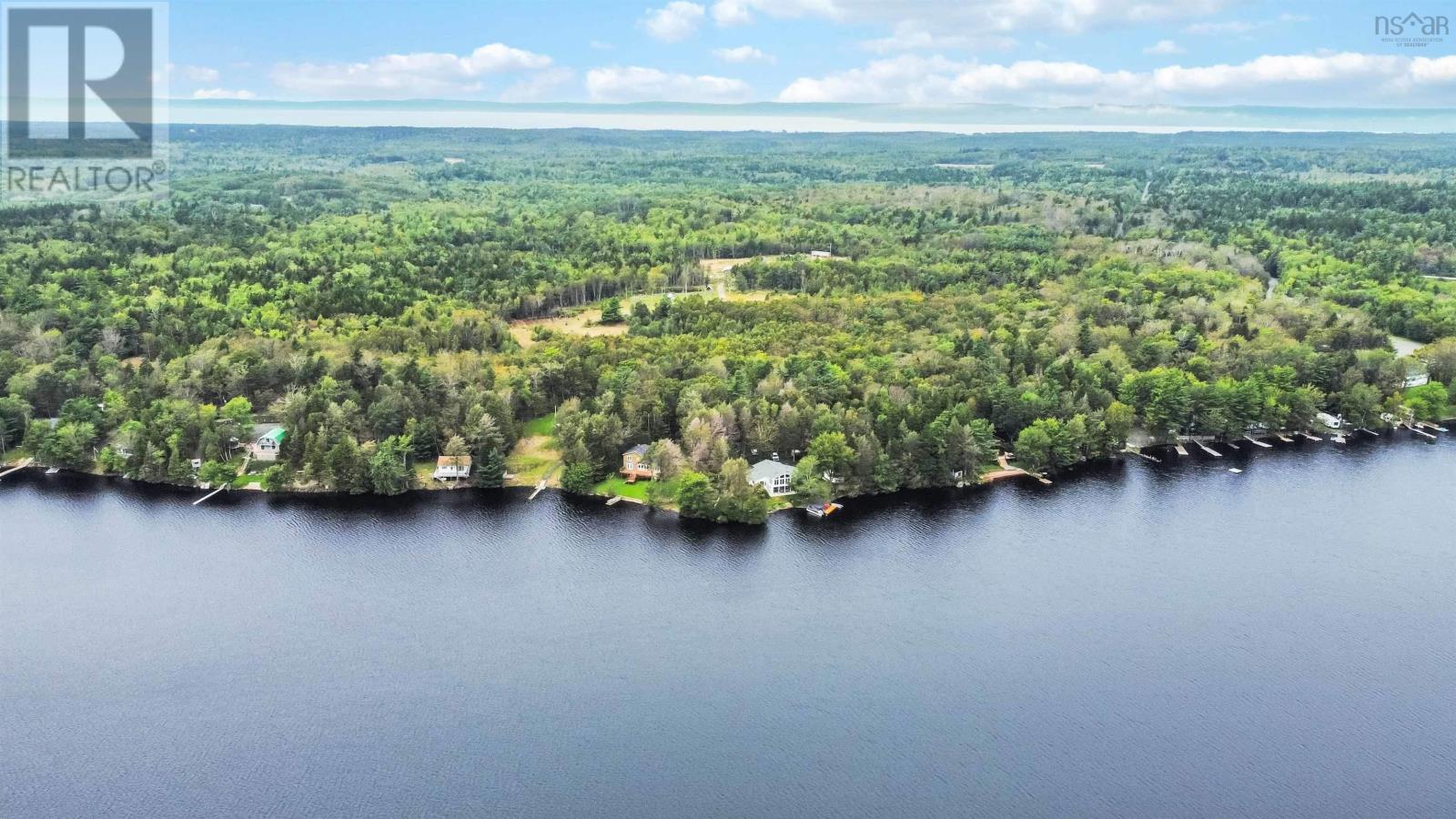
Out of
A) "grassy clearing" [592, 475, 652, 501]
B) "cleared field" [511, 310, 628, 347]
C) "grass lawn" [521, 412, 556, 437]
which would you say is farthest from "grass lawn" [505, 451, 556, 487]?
"cleared field" [511, 310, 628, 347]

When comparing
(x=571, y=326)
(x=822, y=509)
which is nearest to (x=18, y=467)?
(x=571, y=326)

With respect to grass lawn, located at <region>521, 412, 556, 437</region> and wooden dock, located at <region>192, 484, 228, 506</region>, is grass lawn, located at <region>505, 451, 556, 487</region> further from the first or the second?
wooden dock, located at <region>192, 484, 228, 506</region>

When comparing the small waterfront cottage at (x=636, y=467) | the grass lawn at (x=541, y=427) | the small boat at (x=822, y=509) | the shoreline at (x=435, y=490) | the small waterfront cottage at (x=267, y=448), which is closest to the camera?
the small boat at (x=822, y=509)

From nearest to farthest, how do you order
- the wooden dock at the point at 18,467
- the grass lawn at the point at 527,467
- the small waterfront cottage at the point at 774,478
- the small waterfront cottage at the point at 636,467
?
1. the small waterfront cottage at the point at 774,478
2. the small waterfront cottage at the point at 636,467
3. the grass lawn at the point at 527,467
4. the wooden dock at the point at 18,467

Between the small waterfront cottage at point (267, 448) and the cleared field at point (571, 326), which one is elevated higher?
the cleared field at point (571, 326)

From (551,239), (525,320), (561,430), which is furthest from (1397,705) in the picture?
(551,239)

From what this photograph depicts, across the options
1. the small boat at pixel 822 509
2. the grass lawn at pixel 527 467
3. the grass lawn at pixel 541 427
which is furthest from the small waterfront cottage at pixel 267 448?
the small boat at pixel 822 509

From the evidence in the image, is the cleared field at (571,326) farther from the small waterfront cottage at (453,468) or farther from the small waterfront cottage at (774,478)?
the small waterfront cottage at (774,478)
